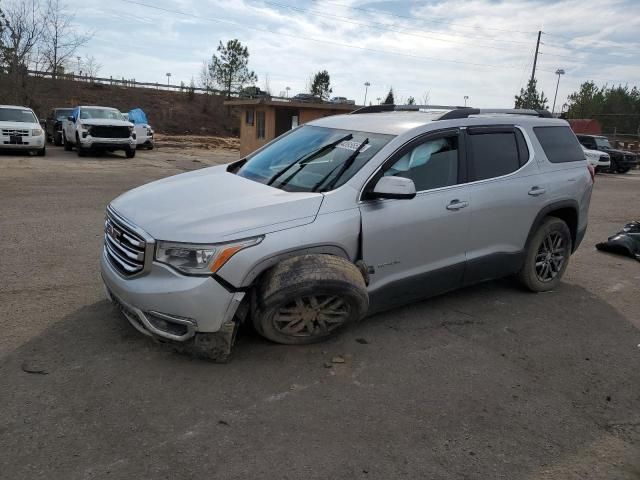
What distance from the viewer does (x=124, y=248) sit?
12.1 feet

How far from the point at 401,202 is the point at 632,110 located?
262 feet

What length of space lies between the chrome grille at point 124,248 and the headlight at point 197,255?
17 cm

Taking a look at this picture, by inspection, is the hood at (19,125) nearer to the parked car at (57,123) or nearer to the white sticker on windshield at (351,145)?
the parked car at (57,123)

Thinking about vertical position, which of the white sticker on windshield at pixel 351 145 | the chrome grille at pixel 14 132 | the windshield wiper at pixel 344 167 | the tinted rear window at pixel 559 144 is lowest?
the chrome grille at pixel 14 132

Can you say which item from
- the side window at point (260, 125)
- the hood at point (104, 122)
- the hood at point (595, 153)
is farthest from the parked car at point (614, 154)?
the hood at point (104, 122)

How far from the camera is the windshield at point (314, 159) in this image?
403 cm

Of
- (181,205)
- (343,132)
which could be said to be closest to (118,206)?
(181,205)

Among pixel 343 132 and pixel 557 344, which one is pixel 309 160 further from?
pixel 557 344

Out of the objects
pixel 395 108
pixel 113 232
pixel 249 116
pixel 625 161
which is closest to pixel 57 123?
pixel 249 116

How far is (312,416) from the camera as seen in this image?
10.1ft

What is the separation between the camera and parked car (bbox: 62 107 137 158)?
18469 mm

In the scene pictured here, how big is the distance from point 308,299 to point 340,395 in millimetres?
698

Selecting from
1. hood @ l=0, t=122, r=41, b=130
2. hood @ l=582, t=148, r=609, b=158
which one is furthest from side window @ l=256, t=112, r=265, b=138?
hood @ l=582, t=148, r=609, b=158

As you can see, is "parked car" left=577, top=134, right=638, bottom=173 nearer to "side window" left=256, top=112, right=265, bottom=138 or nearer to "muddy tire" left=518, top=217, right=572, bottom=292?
"side window" left=256, top=112, right=265, bottom=138
